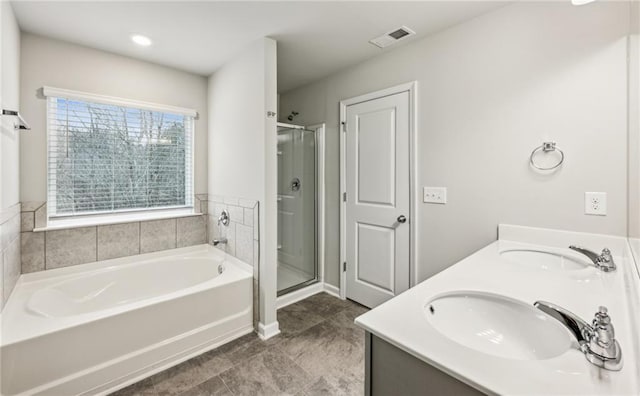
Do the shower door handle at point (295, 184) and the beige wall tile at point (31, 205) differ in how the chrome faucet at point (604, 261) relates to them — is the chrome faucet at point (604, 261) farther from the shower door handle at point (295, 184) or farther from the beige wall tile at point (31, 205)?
the beige wall tile at point (31, 205)

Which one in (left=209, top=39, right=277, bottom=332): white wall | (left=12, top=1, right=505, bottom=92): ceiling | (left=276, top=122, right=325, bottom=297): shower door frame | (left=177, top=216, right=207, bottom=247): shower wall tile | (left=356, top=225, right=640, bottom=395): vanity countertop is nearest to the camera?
(left=356, top=225, right=640, bottom=395): vanity countertop

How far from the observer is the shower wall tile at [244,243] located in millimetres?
2383

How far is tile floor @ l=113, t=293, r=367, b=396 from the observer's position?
165 cm

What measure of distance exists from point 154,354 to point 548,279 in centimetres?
227

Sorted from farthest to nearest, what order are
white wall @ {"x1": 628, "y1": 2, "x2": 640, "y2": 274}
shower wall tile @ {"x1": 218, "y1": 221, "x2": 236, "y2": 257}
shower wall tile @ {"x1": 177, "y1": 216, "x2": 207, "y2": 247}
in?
shower wall tile @ {"x1": 177, "y1": 216, "x2": 207, "y2": 247} < shower wall tile @ {"x1": 218, "y1": 221, "x2": 236, "y2": 257} < white wall @ {"x1": 628, "y1": 2, "x2": 640, "y2": 274}

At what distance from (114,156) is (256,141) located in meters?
1.46

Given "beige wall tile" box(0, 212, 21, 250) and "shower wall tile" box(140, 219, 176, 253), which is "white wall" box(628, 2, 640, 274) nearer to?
"beige wall tile" box(0, 212, 21, 250)

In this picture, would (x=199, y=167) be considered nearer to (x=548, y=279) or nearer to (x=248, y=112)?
(x=248, y=112)

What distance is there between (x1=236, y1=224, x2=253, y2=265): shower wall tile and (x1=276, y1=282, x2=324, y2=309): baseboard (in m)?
0.61

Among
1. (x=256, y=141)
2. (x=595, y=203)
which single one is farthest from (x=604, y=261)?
(x=256, y=141)

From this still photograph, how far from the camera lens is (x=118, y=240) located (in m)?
2.53

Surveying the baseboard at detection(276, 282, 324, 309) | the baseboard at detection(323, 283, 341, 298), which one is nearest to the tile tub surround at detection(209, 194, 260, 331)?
the baseboard at detection(276, 282, 324, 309)

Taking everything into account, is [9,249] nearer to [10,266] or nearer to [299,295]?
[10,266]

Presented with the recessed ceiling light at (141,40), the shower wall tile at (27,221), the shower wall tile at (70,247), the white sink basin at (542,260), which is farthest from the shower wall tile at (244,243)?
the white sink basin at (542,260)
